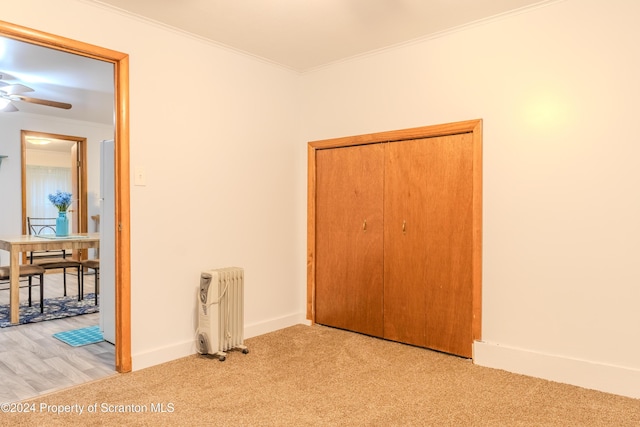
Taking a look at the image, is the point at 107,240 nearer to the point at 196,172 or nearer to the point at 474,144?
the point at 196,172

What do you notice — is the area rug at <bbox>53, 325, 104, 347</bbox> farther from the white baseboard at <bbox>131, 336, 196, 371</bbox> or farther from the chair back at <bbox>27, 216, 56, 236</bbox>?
the chair back at <bbox>27, 216, 56, 236</bbox>

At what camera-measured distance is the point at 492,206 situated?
279 centimetres

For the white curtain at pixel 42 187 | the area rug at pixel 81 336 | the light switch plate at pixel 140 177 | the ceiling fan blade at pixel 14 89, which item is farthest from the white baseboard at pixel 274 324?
the white curtain at pixel 42 187

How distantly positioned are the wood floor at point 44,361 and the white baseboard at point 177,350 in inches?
6.9

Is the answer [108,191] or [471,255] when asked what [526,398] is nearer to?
[471,255]

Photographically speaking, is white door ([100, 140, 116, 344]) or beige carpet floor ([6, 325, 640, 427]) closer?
beige carpet floor ([6, 325, 640, 427])

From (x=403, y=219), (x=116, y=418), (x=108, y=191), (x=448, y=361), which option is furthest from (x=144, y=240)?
(x=448, y=361)

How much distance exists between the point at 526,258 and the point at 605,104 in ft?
3.26

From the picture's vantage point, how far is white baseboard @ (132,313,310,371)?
2.74 metres

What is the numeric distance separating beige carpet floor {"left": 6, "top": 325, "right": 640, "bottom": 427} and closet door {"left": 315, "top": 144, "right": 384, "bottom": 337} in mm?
598

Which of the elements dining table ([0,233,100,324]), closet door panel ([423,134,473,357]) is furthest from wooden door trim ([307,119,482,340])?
dining table ([0,233,100,324])

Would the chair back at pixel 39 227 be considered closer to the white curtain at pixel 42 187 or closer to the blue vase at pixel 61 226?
the white curtain at pixel 42 187

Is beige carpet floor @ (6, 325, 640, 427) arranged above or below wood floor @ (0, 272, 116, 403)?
above

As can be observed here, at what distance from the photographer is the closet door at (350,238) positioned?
3.40 m
